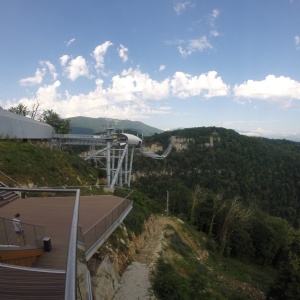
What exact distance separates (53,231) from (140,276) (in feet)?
Answer: 24.8

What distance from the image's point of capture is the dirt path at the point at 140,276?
13742 millimetres

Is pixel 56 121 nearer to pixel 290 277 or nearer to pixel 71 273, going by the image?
pixel 290 277

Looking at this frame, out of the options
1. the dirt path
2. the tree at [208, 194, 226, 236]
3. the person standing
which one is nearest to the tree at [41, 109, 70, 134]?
the tree at [208, 194, 226, 236]

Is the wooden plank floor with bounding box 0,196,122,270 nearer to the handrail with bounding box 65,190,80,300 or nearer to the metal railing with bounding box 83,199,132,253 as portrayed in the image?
the metal railing with bounding box 83,199,132,253

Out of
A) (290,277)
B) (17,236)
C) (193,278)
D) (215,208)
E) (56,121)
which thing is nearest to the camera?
(17,236)

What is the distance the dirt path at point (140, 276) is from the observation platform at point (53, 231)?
11.9ft

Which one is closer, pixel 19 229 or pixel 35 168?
pixel 19 229

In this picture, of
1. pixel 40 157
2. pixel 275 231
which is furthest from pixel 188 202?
pixel 40 157

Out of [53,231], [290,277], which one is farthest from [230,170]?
[53,231]

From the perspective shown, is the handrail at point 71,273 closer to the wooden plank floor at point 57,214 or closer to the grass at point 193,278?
the wooden plank floor at point 57,214

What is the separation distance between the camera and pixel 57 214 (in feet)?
38.3

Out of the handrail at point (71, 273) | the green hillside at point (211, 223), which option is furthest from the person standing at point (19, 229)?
the green hillside at point (211, 223)

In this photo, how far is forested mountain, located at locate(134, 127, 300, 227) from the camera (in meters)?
94.2

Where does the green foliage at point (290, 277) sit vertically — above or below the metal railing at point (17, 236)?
below
